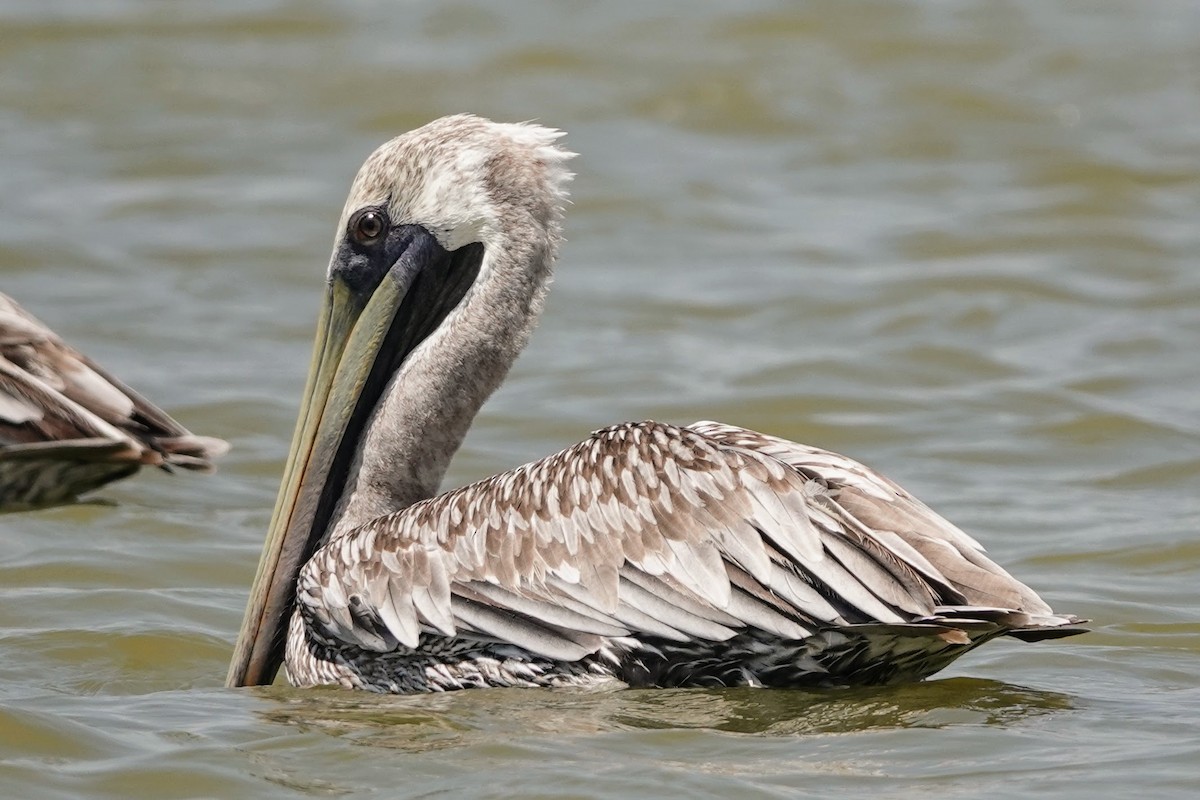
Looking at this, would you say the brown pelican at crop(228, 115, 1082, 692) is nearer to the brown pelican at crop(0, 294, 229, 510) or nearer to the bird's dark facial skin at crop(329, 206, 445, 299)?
the bird's dark facial skin at crop(329, 206, 445, 299)

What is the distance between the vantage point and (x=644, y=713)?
4.89 m

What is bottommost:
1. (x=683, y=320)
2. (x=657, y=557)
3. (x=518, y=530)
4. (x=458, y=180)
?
(x=657, y=557)

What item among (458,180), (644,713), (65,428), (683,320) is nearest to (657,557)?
(644,713)

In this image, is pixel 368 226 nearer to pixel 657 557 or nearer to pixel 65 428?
pixel 657 557

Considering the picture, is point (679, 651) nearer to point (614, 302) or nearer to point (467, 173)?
point (467, 173)

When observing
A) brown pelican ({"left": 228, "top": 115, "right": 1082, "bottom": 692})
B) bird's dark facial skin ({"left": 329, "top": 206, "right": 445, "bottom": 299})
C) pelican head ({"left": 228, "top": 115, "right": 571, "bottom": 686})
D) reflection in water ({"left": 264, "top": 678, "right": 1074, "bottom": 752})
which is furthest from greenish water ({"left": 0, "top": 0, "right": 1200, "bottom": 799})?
bird's dark facial skin ({"left": 329, "top": 206, "right": 445, "bottom": 299})

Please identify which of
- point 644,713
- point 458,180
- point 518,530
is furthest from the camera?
point 458,180

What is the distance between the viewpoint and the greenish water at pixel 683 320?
15.9 feet

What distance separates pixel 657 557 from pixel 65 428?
11.1ft

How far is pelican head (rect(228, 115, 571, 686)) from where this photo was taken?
Result: 19.0ft

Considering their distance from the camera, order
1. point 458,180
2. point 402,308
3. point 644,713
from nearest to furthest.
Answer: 1. point 644,713
2. point 458,180
3. point 402,308

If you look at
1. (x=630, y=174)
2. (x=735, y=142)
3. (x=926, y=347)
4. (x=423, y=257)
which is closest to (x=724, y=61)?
(x=735, y=142)

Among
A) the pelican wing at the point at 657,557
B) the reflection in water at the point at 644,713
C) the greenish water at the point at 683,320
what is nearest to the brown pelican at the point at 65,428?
the greenish water at the point at 683,320

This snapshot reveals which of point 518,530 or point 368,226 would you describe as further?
point 368,226
